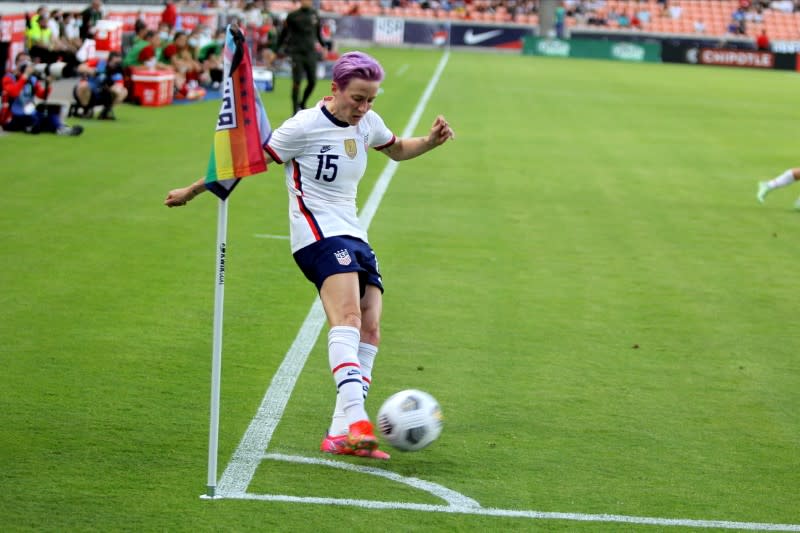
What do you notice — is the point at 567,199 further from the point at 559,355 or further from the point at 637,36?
the point at 637,36

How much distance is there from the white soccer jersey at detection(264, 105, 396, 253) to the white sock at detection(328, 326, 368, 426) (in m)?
0.53

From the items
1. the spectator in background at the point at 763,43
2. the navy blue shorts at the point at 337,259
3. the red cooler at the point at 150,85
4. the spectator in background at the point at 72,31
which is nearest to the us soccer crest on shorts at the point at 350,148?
the navy blue shorts at the point at 337,259

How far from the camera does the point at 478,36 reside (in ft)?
222

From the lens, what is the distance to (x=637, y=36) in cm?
7081

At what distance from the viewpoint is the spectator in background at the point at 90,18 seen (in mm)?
30312

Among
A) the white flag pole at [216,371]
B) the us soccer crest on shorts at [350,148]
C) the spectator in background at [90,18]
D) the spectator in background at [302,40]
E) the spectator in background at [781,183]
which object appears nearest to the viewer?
the white flag pole at [216,371]

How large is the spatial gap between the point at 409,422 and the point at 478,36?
63.0 meters

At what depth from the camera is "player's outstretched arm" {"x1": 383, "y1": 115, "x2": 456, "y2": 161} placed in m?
6.75

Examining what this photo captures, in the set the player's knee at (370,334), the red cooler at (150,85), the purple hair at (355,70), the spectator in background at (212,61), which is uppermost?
the purple hair at (355,70)

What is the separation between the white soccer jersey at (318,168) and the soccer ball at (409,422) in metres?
0.92

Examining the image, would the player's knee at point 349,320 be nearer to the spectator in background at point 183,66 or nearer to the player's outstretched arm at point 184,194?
the player's outstretched arm at point 184,194

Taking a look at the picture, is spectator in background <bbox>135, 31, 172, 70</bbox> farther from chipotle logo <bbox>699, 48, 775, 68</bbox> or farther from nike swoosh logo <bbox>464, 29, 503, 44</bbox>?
chipotle logo <bbox>699, 48, 775, 68</bbox>

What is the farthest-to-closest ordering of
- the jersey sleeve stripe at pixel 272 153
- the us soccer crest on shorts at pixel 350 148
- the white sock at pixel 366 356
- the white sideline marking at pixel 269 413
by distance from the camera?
the white sock at pixel 366 356 → the us soccer crest on shorts at pixel 350 148 → the jersey sleeve stripe at pixel 272 153 → the white sideline marking at pixel 269 413

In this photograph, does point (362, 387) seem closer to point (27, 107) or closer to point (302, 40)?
point (27, 107)
